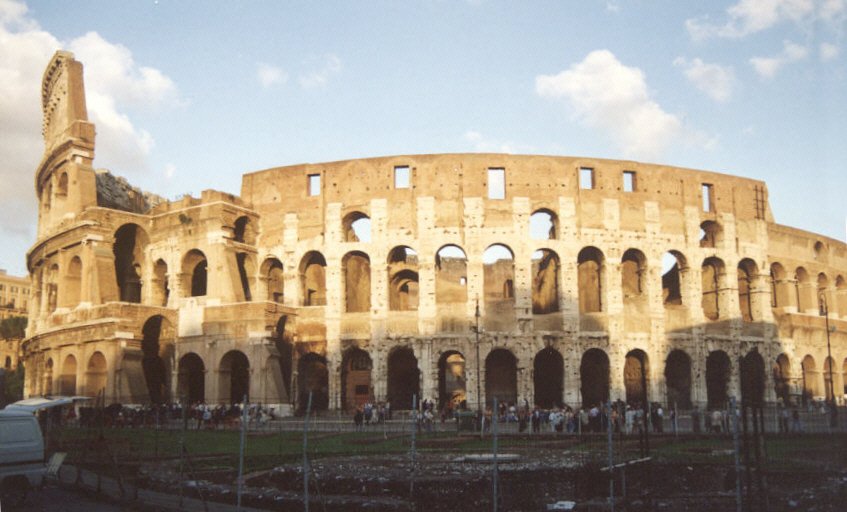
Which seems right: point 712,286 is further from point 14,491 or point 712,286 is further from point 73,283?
point 14,491

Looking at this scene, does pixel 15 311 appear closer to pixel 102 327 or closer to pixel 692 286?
pixel 102 327

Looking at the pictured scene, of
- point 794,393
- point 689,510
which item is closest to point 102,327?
point 689,510

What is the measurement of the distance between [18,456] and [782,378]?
40281 millimetres

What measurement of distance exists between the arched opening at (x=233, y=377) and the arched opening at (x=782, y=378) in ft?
93.1

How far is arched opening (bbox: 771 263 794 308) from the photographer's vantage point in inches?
1700

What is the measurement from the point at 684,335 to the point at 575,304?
19.8 ft

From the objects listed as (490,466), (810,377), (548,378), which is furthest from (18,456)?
(810,377)

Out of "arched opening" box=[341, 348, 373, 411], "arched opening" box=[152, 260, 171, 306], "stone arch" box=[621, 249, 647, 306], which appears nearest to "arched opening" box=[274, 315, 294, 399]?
"arched opening" box=[341, 348, 373, 411]

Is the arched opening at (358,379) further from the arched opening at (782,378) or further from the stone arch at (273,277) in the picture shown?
the arched opening at (782,378)

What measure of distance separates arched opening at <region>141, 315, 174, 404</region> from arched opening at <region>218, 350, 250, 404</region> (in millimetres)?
3247

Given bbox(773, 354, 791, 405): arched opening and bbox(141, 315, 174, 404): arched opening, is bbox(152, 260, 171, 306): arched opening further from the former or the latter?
bbox(773, 354, 791, 405): arched opening

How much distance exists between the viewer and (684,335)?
38.6 metres

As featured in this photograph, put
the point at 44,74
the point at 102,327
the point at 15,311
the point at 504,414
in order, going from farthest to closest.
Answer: the point at 15,311 → the point at 44,74 → the point at 102,327 → the point at 504,414

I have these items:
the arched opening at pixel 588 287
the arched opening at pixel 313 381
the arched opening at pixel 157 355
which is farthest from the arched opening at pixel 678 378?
the arched opening at pixel 157 355
